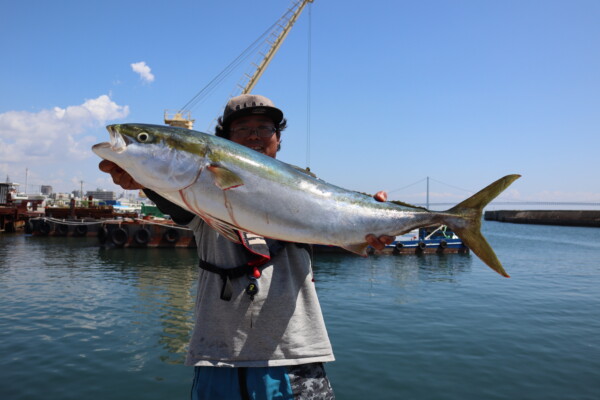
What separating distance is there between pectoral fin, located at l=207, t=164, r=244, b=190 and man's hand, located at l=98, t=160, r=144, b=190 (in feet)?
1.99

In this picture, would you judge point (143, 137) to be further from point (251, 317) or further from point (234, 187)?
point (251, 317)

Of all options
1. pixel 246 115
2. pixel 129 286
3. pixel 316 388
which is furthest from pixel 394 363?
pixel 129 286

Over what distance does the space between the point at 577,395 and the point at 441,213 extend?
8.43m

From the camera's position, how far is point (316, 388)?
2.80m

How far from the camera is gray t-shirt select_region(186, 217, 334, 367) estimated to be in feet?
8.94

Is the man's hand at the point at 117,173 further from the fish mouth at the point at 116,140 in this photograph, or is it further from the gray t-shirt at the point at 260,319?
the gray t-shirt at the point at 260,319

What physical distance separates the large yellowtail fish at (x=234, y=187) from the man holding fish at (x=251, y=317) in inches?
2.9

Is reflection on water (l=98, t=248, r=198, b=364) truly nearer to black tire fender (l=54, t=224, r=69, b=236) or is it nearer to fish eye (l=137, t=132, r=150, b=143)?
fish eye (l=137, t=132, r=150, b=143)

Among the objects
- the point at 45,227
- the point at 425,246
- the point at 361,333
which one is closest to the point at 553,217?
the point at 425,246

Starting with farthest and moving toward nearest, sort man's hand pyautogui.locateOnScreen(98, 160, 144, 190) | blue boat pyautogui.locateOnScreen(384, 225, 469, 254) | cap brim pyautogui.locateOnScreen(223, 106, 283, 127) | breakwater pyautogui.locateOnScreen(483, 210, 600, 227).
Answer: breakwater pyautogui.locateOnScreen(483, 210, 600, 227), blue boat pyautogui.locateOnScreen(384, 225, 469, 254), cap brim pyautogui.locateOnScreen(223, 106, 283, 127), man's hand pyautogui.locateOnScreen(98, 160, 144, 190)

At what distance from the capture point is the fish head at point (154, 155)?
98.1 inches

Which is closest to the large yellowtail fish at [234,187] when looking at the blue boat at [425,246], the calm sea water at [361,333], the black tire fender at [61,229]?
the calm sea water at [361,333]

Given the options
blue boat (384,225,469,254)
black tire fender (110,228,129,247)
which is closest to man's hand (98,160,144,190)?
blue boat (384,225,469,254)

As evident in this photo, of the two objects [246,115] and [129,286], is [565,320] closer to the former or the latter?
[246,115]
